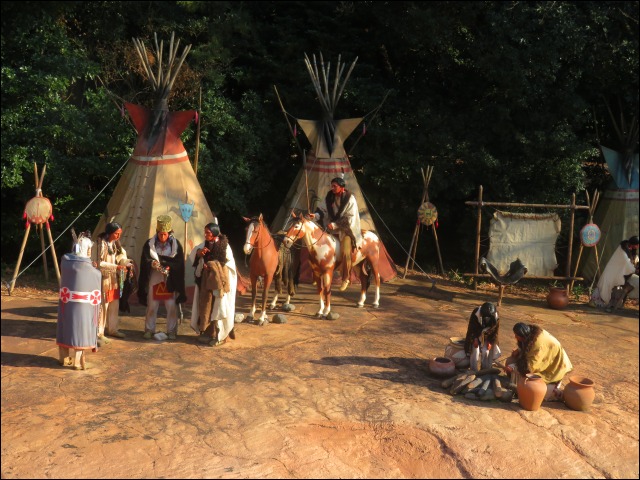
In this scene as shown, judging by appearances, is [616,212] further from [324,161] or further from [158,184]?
[158,184]

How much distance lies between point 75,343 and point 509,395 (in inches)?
185

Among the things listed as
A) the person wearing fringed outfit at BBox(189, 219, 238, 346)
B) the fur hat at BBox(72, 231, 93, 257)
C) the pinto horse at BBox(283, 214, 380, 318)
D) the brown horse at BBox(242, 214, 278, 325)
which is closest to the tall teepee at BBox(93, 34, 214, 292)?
the brown horse at BBox(242, 214, 278, 325)

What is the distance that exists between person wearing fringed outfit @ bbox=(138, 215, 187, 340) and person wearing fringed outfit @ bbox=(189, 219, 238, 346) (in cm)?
28

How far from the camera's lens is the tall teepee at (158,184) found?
1116cm

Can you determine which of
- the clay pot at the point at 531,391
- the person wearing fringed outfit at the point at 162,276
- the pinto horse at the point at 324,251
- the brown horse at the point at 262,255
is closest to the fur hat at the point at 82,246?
the person wearing fringed outfit at the point at 162,276

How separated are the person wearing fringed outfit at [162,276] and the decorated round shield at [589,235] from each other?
6.72 metres

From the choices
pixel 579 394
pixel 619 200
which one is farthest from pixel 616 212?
pixel 579 394

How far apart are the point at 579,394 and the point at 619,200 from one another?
6906 mm

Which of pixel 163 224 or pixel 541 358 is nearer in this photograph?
pixel 541 358

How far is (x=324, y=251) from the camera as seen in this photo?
10.8 m

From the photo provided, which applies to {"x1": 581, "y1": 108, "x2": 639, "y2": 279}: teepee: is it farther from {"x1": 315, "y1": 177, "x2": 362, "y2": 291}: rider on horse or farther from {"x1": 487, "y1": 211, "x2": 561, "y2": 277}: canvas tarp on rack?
{"x1": 315, "y1": 177, "x2": 362, "y2": 291}: rider on horse

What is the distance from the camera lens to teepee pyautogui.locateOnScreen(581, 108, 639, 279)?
1356cm

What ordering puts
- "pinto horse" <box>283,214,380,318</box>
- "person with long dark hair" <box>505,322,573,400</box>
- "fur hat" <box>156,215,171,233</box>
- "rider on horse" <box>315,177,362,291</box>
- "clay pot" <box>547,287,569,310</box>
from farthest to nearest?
"clay pot" <box>547,287,569,310</box>
"rider on horse" <box>315,177,362,291</box>
"pinto horse" <box>283,214,380,318</box>
"fur hat" <box>156,215,171,233</box>
"person with long dark hair" <box>505,322,573,400</box>

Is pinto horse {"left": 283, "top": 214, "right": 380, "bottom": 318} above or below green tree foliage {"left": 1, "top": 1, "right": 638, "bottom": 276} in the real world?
below
